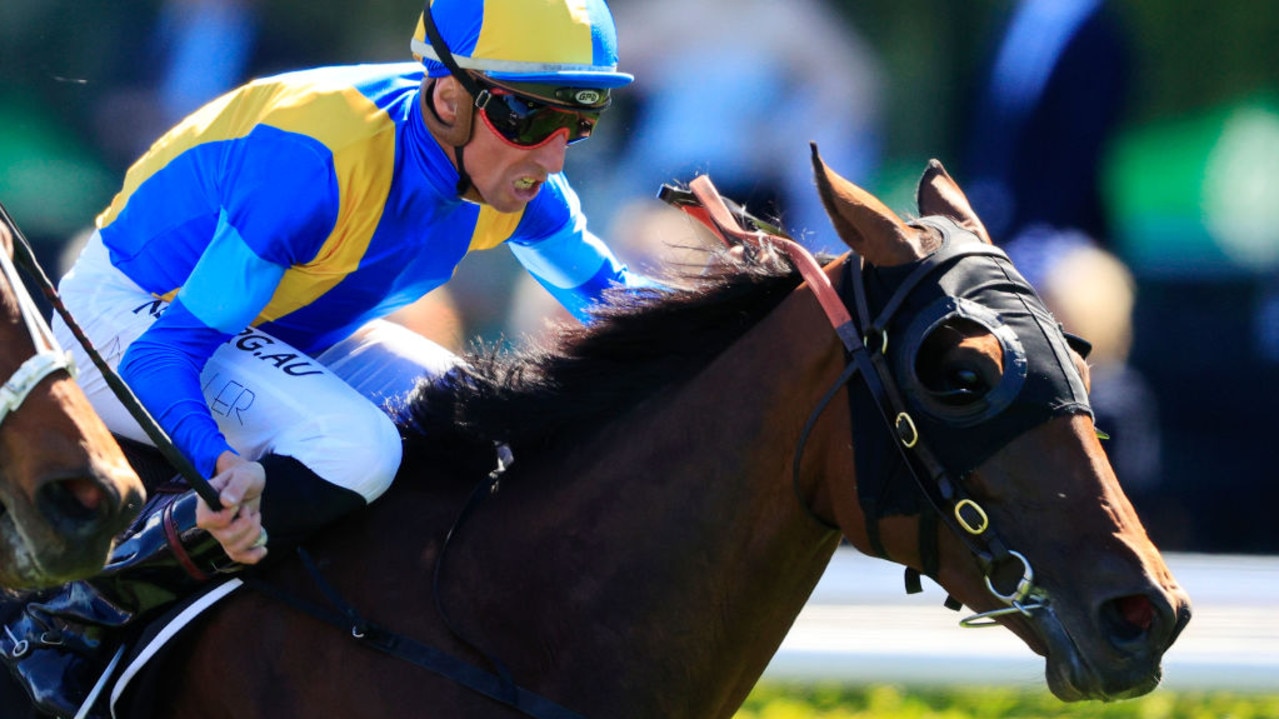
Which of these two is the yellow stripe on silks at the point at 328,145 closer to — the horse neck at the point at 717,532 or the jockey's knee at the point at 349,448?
the jockey's knee at the point at 349,448

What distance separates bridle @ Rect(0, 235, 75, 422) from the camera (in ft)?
7.45

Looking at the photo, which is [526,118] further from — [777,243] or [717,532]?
[717,532]

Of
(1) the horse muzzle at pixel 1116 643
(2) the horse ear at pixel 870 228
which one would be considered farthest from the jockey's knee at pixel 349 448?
(1) the horse muzzle at pixel 1116 643

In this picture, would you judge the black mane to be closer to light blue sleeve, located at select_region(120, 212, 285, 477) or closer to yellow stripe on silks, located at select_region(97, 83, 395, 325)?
yellow stripe on silks, located at select_region(97, 83, 395, 325)

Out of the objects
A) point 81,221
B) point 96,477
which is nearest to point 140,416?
point 96,477

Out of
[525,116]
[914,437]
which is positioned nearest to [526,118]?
[525,116]

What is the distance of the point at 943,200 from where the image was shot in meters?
3.06

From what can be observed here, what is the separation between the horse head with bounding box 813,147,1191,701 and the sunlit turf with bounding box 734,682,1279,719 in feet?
9.40

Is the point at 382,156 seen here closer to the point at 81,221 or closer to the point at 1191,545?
the point at 81,221

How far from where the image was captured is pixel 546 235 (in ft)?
12.1

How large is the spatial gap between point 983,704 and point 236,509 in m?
3.49

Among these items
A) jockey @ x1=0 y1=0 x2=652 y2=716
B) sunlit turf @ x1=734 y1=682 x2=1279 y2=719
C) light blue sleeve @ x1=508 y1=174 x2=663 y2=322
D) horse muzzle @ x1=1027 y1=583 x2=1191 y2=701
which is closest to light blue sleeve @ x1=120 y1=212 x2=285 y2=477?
jockey @ x1=0 y1=0 x2=652 y2=716

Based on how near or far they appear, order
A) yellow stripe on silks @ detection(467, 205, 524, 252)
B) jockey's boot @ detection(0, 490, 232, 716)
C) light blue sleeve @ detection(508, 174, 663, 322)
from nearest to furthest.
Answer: jockey's boot @ detection(0, 490, 232, 716), yellow stripe on silks @ detection(467, 205, 524, 252), light blue sleeve @ detection(508, 174, 663, 322)

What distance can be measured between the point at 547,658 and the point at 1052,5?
4522 millimetres
